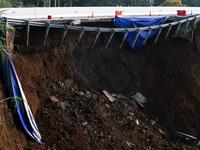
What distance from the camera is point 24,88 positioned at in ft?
28.7

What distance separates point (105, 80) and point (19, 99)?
6.09 meters

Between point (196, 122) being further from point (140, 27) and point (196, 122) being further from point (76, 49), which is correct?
point (76, 49)

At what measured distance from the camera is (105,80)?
1304 cm

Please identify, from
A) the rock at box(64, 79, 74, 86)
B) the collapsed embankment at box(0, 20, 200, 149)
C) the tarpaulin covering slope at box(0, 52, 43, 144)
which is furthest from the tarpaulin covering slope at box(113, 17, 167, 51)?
the tarpaulin covering slope at box(0, 52, 43, 144)

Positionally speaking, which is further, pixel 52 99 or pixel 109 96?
pixel 109 96

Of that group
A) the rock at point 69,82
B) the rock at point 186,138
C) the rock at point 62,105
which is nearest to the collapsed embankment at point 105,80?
the rock at point 69,82

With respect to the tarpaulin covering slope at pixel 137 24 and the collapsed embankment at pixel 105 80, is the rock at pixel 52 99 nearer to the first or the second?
the collapsed embankment at pixel 105 80

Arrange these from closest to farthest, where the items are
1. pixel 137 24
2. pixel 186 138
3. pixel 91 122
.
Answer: pixel 91 122, pixel 186 138, pixel 137 24

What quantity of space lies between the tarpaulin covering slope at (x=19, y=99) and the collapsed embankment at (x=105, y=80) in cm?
25

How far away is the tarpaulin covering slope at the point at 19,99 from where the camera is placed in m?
7.85

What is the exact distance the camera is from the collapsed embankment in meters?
8.63

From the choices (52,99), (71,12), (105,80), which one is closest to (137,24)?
(105,80)

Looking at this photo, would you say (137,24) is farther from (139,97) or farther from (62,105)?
(62,105)

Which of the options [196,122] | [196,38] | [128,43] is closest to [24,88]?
[128,43]
